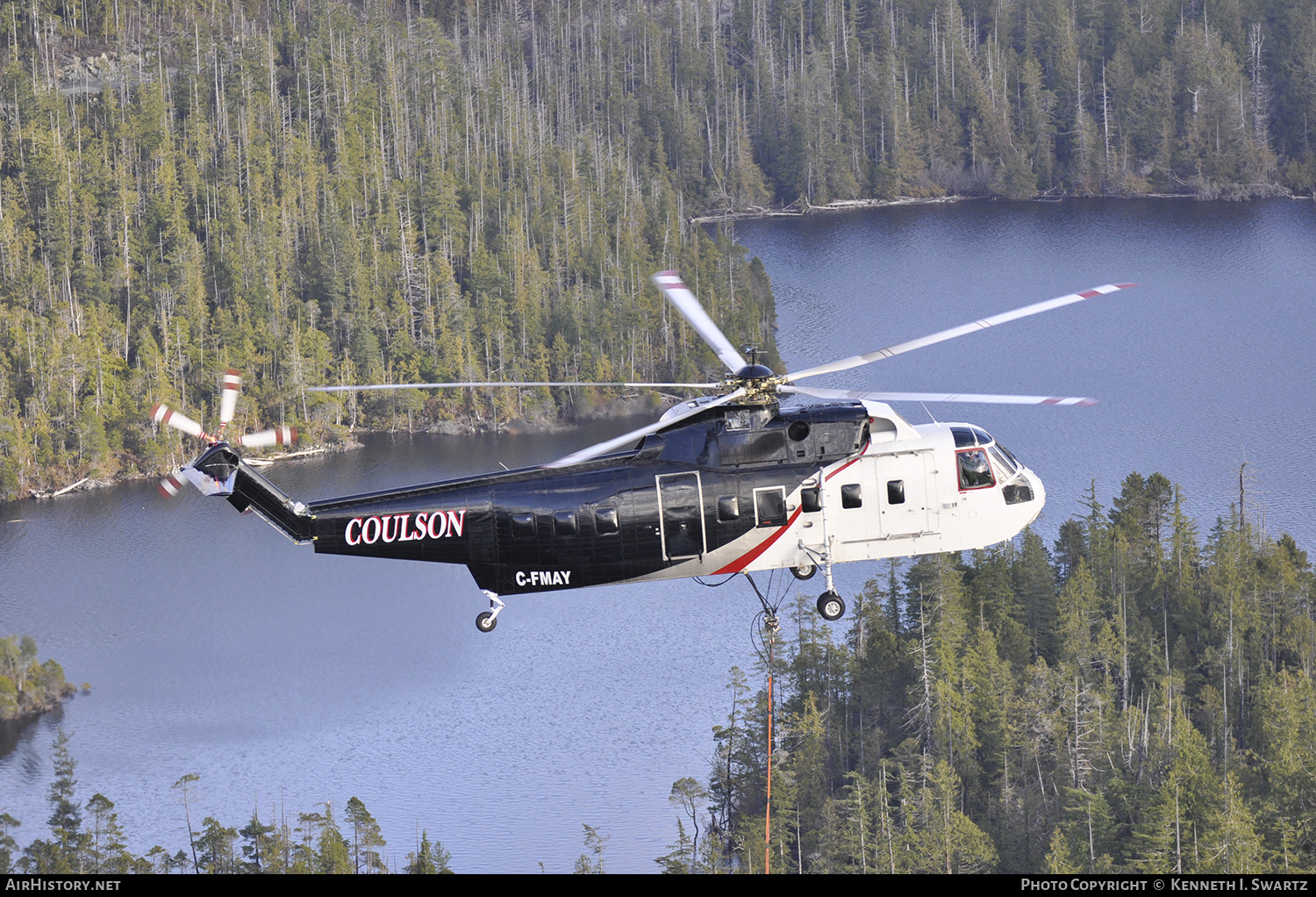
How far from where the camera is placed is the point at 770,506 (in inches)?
1224

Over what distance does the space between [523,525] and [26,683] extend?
203ft

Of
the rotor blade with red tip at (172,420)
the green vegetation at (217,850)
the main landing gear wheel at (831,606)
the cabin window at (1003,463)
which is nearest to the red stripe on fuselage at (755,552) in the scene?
the main landing gear wheel at (831,606)

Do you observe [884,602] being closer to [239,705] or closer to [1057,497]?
[1057,497]

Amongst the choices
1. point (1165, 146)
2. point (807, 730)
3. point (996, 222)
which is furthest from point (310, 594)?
point (1165, 146)

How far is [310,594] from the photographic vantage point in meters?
91.9

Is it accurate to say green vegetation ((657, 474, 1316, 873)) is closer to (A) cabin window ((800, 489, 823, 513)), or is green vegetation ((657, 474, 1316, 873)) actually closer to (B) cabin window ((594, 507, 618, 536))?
(A) cabin window ((800, 489, 823, 513))

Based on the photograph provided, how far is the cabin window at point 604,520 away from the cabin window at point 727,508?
193 cm

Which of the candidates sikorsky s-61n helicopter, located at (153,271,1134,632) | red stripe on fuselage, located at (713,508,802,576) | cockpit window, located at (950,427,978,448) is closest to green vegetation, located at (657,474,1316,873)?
cockpit window, located at (950,427,978,448)

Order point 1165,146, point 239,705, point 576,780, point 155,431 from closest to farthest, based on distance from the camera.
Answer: point 576,780, point 239,705, point 155,431, point 1165,146

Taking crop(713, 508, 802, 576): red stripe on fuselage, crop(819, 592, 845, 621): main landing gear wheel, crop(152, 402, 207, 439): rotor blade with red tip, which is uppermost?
crop(152, 402, 207, 439): rotor blade with red tip

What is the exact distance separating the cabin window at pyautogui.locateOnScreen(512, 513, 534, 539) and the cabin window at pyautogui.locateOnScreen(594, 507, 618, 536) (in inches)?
46.2

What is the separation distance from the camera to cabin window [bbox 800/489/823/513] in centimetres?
3127

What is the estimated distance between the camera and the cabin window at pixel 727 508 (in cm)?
3108
